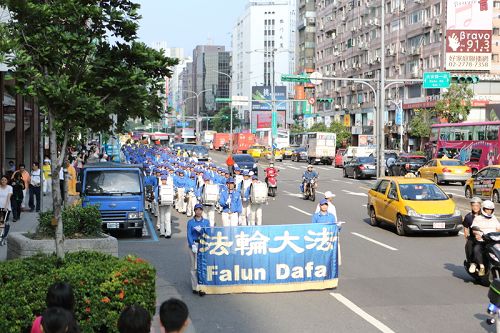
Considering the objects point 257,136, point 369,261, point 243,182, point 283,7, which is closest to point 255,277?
point 369,261

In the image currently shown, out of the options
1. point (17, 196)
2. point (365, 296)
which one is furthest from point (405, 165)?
point (365, 296)

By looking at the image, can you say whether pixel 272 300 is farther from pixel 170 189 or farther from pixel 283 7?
pixel 283 7

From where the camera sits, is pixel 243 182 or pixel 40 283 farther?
pixel 243 182

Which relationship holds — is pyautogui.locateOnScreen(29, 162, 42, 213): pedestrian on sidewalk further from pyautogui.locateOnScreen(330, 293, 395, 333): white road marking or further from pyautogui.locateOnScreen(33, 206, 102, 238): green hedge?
pyautogui.locateOnScreen(330, 293, 395, 333): white road marking

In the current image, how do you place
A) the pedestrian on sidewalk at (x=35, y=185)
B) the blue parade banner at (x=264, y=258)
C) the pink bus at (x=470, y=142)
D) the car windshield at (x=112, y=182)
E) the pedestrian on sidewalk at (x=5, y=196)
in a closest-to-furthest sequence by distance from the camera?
the blue parade banner at (x=264, y=258), the pedestrian on sidewalk at (x=5, y=196), the car windshield at (x=112, y=182), the pedestrian on sidewalk at (x=35, y=185), the pink bus at (x=470, y=142)

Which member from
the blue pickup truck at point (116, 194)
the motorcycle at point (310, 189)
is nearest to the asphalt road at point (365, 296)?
the blue pickup truck at point (116, 194)

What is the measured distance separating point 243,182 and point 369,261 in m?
6.96

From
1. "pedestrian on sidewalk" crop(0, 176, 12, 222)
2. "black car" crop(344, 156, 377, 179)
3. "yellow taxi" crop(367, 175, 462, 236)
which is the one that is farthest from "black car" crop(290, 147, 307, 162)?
"pedestrian on sidewalk" crop(0, 176, 12, 222)

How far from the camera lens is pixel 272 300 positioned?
38.2ft

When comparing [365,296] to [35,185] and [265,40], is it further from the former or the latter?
[265,40]

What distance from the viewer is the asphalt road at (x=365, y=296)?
10.1 meters

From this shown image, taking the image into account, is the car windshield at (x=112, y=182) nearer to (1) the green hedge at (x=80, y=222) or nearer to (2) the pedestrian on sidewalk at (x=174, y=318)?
(1) the green hedge at (x=80, y=222)

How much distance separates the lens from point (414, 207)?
63.0 feet

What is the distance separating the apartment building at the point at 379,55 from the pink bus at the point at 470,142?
59.2 feet
